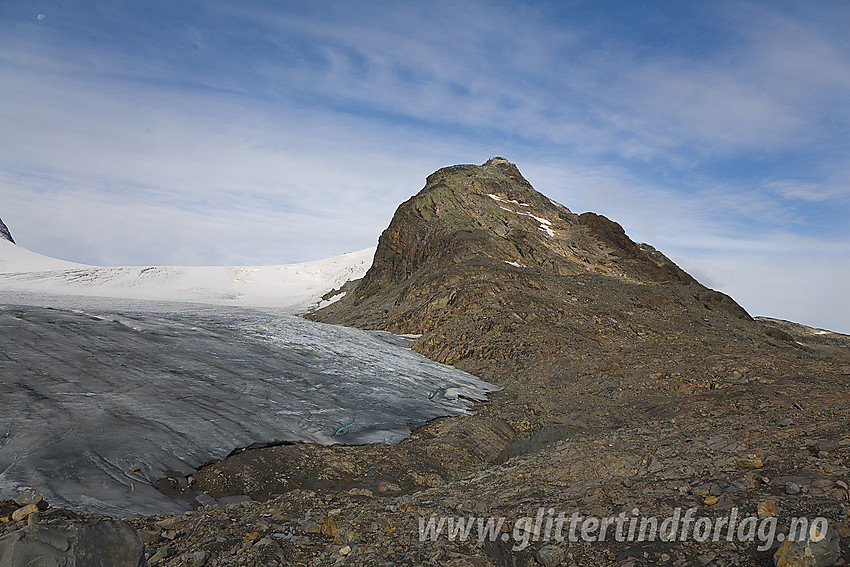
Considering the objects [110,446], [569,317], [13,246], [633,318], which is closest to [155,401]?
[110,446]

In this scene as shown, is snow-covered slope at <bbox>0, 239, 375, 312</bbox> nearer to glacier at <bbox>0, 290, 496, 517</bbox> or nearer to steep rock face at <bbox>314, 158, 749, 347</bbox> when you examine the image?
steep rock face at <bbox>314, 158, 749, 347</bbox>

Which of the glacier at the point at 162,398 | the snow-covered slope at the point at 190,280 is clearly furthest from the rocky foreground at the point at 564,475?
the snow-covered slope at the point at 190,280

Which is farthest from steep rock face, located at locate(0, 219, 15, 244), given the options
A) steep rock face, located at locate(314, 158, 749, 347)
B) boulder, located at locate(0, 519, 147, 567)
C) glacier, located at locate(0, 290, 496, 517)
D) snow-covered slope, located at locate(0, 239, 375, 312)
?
boulder, located at locate(0, 519, 147, 567)

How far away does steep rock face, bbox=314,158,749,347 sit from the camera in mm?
25875

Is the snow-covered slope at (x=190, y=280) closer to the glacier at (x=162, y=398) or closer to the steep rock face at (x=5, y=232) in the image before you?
the steep rock face at (x=5, y=232)

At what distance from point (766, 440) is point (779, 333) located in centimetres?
3063

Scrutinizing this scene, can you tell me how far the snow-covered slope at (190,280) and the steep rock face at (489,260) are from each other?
1911 centimetres

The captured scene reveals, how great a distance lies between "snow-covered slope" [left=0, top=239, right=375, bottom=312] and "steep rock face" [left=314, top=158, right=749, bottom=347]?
62.7 ft

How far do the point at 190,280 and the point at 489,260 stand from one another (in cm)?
5639

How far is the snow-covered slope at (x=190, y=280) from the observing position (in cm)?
6022

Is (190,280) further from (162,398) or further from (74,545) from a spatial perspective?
(74,545)

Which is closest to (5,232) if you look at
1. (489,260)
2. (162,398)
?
(489,260)

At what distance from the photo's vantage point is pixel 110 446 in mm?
6488

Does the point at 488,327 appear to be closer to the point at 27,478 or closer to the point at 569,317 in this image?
the point at 569,317
